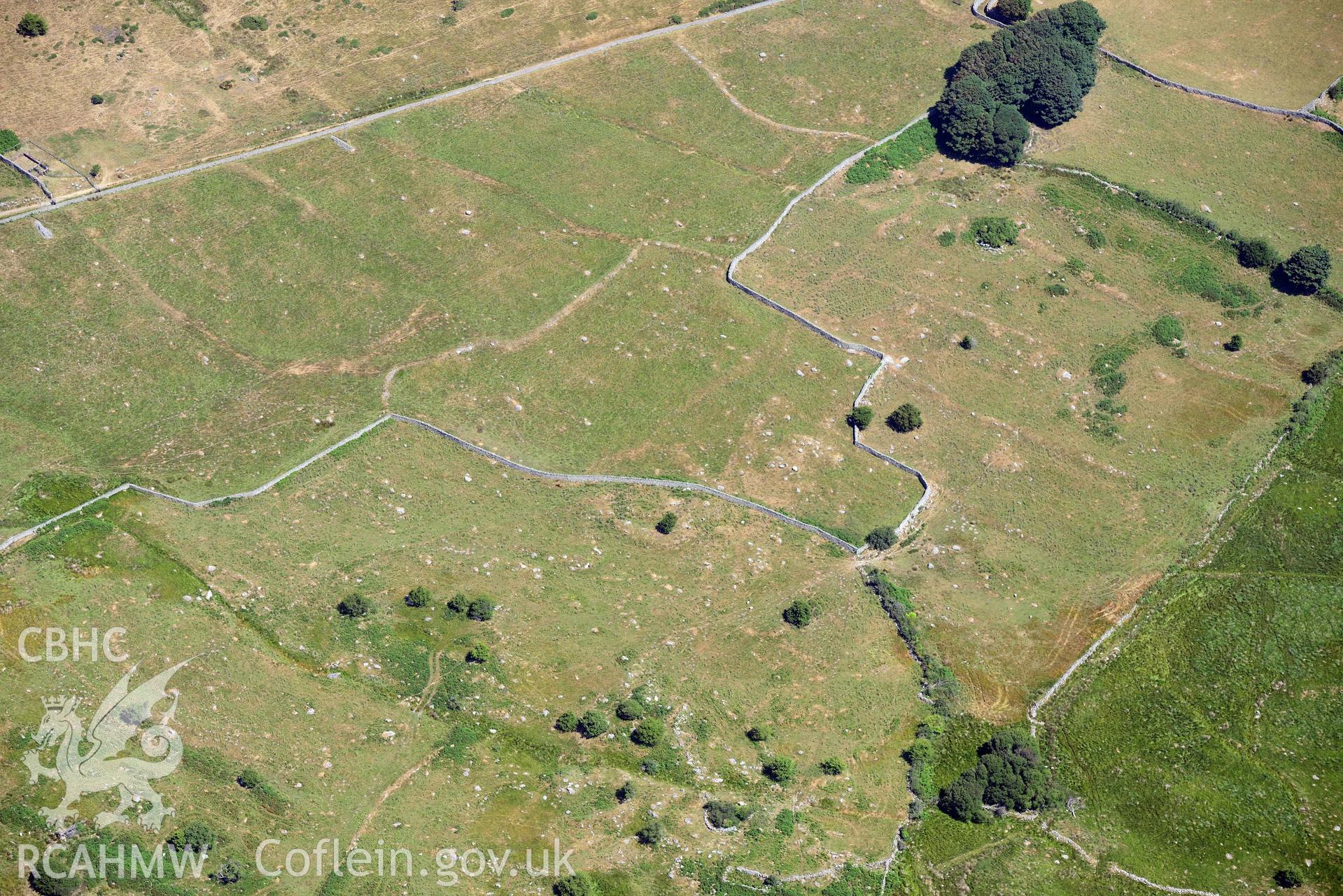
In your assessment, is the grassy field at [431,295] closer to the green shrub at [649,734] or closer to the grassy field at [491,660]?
the grassy field at [491,660]

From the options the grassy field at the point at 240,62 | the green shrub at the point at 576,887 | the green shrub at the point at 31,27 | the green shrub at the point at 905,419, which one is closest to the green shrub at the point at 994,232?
the green shrub at the point at 905,419

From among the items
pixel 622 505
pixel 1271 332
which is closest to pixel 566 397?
pixel 622 505

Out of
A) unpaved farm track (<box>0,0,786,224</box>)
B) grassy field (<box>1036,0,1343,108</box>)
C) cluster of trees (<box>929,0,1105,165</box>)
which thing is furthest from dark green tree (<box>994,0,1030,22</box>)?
unpaved farm track (<box>0,0,786,224</box>)

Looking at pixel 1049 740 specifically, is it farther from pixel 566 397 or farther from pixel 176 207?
pixel 176 207

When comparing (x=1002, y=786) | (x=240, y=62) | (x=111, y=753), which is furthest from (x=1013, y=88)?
(x=111, y=753)

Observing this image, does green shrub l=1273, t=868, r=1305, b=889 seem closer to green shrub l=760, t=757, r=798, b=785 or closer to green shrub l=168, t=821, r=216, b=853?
green shrub l=760, t=757, r=798, b=785

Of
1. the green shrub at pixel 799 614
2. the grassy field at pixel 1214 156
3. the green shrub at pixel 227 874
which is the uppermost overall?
the grassy field at pixel 1214 156
